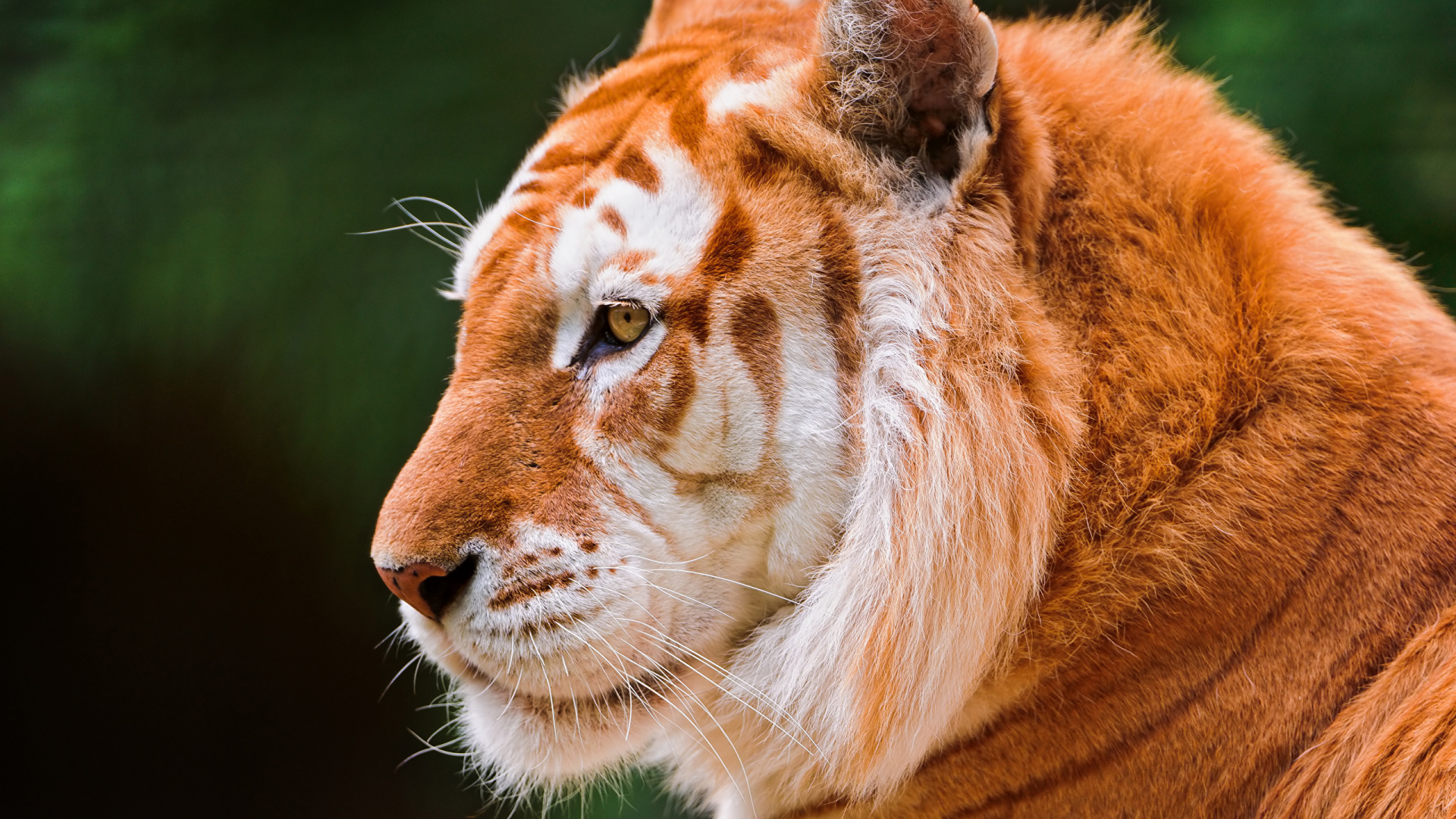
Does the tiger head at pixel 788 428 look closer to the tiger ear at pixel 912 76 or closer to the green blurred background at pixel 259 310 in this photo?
the tiger ear at pixel 912 76

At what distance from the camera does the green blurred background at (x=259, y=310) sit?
1.30 metres

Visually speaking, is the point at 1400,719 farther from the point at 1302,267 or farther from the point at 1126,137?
the point at 1126,137

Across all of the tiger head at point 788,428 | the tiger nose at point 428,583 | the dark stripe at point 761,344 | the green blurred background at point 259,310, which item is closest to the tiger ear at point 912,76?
the tiger head at point 788,428

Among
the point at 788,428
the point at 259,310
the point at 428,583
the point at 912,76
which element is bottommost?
the point at 259,310

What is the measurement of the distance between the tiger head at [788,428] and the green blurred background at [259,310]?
0.61 metres

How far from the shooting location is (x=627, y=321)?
0.73 metres

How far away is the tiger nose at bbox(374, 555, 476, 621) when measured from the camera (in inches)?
27.5

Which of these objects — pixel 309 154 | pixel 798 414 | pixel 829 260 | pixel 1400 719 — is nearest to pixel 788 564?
pixel 798 414

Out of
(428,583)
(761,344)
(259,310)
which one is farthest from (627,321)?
(259,310)

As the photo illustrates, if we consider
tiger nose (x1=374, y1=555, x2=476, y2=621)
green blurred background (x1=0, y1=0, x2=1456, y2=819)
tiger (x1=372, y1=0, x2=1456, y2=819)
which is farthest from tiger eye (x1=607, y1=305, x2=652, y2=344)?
green blurred background (x1=0, y1=0, x2=1456, y2=819)

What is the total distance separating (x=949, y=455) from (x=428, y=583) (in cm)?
37

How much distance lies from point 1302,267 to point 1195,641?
292 mm

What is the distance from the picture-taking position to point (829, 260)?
0.73m

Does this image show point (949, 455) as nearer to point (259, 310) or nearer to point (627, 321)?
point (627, 321)
